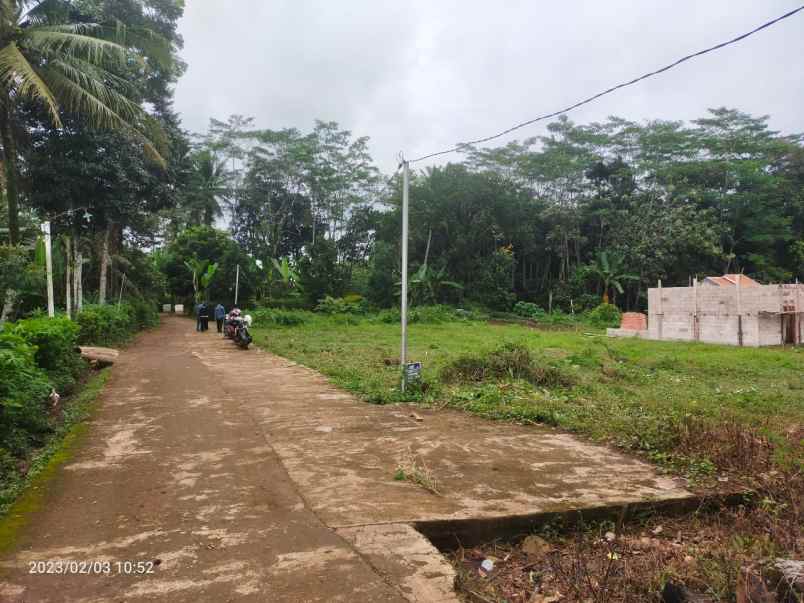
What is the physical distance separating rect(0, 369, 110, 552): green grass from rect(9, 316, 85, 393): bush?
31.4 inches

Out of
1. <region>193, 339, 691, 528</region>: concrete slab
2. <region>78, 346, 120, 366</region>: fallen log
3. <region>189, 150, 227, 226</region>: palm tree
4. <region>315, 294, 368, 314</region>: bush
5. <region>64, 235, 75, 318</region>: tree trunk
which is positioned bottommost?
<region>193, 339, 691, 528</region>: concrete slab

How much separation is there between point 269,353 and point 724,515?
455 inches

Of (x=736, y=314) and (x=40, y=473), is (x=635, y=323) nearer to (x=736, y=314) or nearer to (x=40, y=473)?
(x=736, y=314)

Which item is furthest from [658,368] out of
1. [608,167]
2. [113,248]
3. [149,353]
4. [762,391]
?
[608,167]

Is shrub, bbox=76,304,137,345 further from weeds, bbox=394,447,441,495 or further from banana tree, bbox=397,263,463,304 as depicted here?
banana tree, bbox=397,263,463,304

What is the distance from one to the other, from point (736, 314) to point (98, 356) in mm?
18392

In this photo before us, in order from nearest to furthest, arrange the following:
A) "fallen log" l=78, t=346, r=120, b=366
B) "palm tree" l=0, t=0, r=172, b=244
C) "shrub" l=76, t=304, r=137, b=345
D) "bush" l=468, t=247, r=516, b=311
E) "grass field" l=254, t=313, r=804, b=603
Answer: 1. "grass field" l=254, t=313, r=804, b=603
2. "palm tree" l=0, t=0, r=172, b=244
3. "fallen log" l=78, t=346, r=120, b=366
4. "shrub" l=76, t=304, r=137, b=345
5. "bush" l=468, t=247, r=516, b=311

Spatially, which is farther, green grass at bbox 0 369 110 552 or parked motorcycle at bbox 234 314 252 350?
parked motorcycle at bbox 234 314 252 350

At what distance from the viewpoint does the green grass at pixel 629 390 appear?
18.4 ft

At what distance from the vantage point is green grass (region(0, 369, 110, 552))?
3.41 metres

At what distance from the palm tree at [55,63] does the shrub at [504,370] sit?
328 inches

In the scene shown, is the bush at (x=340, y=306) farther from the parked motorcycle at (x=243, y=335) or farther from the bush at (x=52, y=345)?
the bush at (x=52, y=345)

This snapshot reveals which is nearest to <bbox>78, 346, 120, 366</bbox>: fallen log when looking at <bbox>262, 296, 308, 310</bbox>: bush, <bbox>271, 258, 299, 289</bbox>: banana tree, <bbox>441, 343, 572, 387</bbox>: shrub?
<bbox>441, 343, 572, 387</bbox>: shrub

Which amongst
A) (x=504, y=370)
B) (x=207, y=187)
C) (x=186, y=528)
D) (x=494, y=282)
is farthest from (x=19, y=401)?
(x=207, y=187)
